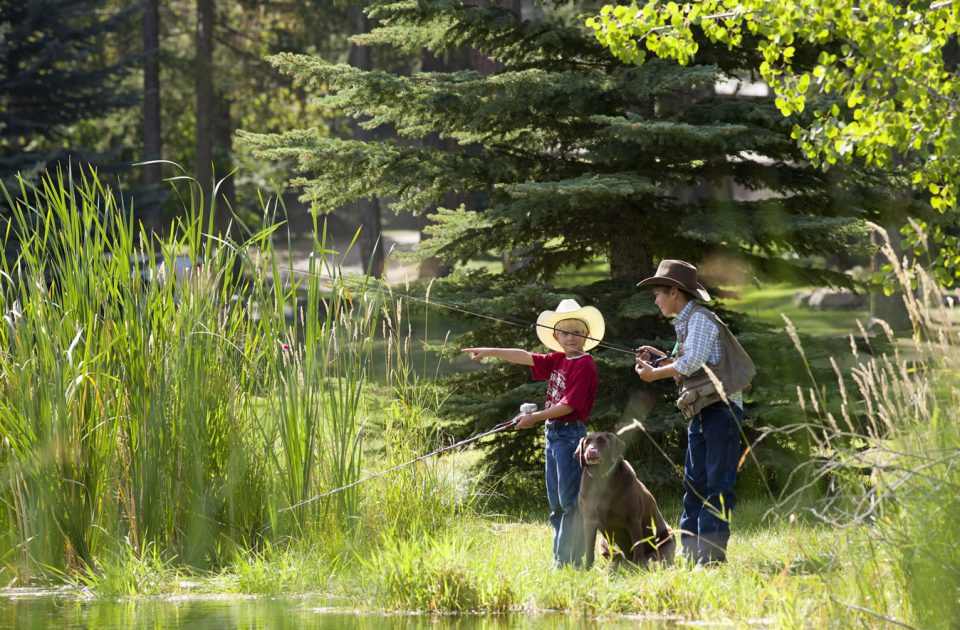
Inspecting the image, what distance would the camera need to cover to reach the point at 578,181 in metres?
8.95

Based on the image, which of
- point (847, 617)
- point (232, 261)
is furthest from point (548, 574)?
point (232, 261)

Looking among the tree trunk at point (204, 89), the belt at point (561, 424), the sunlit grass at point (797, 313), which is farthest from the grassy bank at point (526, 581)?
the tree trunk at point (204, 89)

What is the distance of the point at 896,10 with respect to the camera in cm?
668

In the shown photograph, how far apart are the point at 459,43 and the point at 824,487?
15.0 feet

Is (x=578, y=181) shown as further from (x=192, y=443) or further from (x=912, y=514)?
(x=912, y=514)

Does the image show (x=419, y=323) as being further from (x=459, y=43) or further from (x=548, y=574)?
(x=548, y=574)

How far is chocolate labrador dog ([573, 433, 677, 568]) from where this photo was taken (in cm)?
617

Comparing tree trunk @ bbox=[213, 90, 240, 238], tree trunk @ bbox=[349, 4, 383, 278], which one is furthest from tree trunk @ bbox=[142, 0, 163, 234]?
tree trunk @ bbox=[349, 4, 383, 278]

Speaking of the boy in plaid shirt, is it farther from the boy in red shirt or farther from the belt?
the belt

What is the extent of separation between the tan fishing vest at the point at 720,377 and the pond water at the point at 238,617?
122 cm

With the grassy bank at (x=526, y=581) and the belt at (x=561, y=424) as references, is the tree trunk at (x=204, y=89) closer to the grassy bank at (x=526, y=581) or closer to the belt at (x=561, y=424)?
the grassy bank at (x=526, y=581)

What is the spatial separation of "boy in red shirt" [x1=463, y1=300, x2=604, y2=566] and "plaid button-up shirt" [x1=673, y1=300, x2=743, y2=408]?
46 centimetres

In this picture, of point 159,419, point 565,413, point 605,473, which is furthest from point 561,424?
point 159,419

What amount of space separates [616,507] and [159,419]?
7.89 ft
